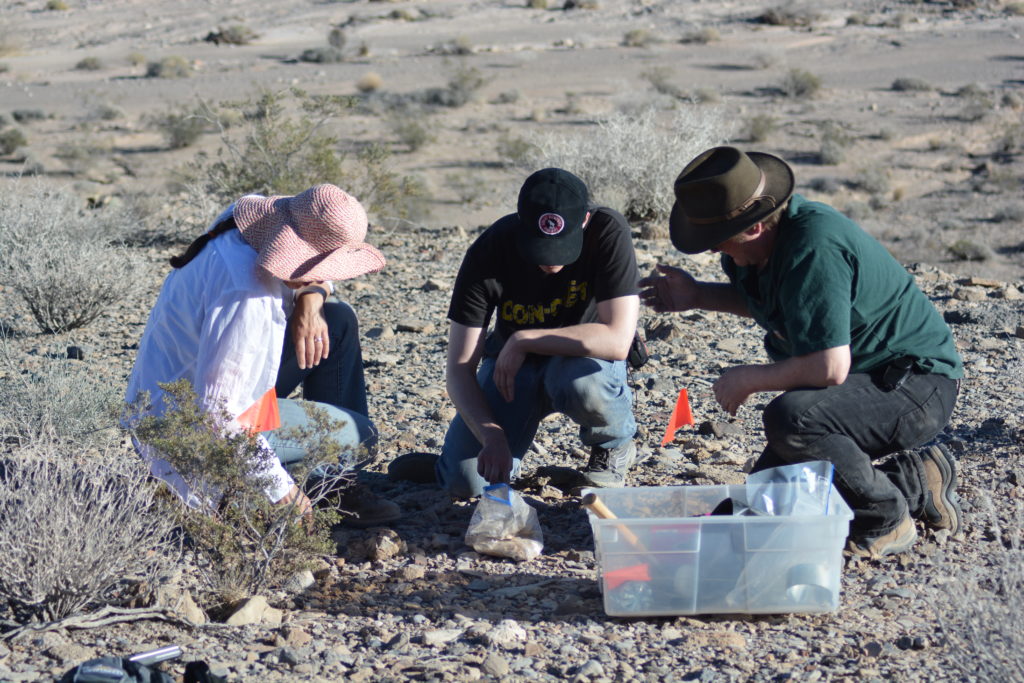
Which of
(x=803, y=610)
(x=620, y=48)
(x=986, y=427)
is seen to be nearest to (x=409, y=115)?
(x=620, y=48)

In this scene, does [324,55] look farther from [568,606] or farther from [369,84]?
[568,606]

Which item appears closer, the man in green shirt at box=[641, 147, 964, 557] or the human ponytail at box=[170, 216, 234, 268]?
the man in green shirt at box=[641, 147, 964, 557]

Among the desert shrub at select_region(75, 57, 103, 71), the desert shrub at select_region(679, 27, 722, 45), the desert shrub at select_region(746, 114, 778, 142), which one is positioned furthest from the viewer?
the desert shrub at select_region(679, 27, 722, 45)

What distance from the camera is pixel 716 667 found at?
3.30 metres

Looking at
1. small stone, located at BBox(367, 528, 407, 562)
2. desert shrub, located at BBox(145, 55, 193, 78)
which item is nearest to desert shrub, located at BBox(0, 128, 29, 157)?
desert shrub, located at BBox(145, 55, 193, 78)

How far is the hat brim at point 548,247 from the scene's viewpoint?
13.6ft

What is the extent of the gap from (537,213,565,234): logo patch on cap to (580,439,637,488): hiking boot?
3.18 feet

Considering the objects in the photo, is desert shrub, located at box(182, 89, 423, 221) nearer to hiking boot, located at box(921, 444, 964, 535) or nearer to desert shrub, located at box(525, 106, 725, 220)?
desert shrub, located at box(525, 106, 725, 220)

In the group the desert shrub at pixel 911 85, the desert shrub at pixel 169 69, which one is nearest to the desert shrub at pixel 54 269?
the desert shrub at pixel 169 69

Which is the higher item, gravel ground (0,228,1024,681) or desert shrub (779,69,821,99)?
gravel ground (0,228,1024,681)

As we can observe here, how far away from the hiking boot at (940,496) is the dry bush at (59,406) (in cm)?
321

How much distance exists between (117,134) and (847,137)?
41.9ft

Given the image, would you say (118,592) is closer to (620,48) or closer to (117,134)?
(117,134)

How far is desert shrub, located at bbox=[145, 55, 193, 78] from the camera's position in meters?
28.8
